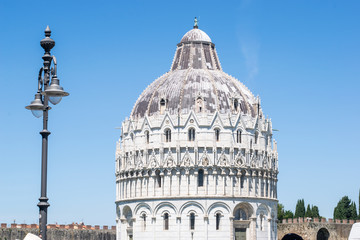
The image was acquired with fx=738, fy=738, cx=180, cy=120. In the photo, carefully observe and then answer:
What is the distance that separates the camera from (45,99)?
1109 inches

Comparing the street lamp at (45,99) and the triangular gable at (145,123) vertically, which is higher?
the triangular gable at (145,123)

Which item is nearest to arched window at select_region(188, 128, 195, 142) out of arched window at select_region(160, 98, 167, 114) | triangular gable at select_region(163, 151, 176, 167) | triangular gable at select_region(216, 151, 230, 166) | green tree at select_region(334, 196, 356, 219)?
triangular gable at select_region(163, 151, 176, 167)

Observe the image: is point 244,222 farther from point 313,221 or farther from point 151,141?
point 313,221

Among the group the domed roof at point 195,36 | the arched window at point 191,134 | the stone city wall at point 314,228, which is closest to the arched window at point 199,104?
the arched window at point 191,134

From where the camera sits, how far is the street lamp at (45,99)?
2733cm

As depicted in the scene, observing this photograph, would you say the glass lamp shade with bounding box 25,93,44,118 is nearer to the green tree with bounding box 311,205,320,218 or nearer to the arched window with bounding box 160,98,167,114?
the arched window with bounding box 160,98,167,114

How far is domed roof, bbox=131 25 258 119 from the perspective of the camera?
301 feet

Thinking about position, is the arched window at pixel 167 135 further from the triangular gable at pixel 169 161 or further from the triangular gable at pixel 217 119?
the triangular gable at pixel 217 119

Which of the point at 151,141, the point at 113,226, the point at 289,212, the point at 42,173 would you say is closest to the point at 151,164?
A: the point at 151,141

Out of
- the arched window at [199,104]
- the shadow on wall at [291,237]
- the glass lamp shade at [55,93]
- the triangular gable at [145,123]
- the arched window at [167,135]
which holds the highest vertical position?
the arched window at [199,104]

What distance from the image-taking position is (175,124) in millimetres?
90625

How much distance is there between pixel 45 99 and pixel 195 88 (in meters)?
64.6

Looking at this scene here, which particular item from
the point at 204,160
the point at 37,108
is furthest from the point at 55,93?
the point at 204,160

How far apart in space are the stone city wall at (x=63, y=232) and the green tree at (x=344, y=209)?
1434 inches
